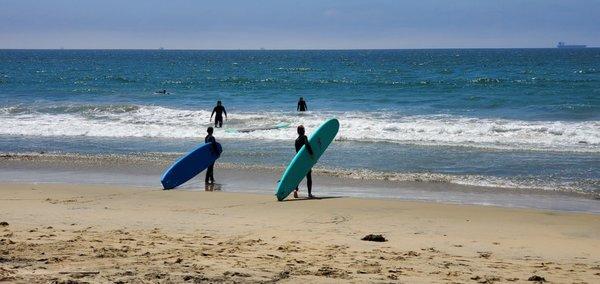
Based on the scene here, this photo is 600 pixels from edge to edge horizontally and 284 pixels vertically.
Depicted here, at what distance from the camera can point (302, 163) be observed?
13227mm

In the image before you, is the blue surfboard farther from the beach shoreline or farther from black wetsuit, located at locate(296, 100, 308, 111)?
black wetsuit, located at locate(296, 100, 308, 111)

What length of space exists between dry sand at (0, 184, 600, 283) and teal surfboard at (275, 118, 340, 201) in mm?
404

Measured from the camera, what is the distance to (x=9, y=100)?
3859 cm

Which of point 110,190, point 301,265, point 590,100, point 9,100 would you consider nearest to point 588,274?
point 301,265

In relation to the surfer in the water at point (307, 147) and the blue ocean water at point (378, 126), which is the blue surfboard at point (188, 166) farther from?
the blue ocean water at point (378, 126)

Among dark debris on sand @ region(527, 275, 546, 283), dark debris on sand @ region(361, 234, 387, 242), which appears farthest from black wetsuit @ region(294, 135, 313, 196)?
dark debris on sand @ region(527, 275, 546, 283)

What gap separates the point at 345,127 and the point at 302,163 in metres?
11.8

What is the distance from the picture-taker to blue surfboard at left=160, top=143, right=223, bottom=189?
1398 cm

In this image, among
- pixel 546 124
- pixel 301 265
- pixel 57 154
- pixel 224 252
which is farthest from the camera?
pixel 546 124

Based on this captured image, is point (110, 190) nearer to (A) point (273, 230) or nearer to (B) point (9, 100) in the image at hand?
(A) point (273, 230)

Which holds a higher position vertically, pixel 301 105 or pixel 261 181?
pixel 301 105

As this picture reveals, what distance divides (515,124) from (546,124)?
984 mm

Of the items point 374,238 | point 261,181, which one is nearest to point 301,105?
point 261,181

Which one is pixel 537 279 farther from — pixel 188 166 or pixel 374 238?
pixel 188 166
